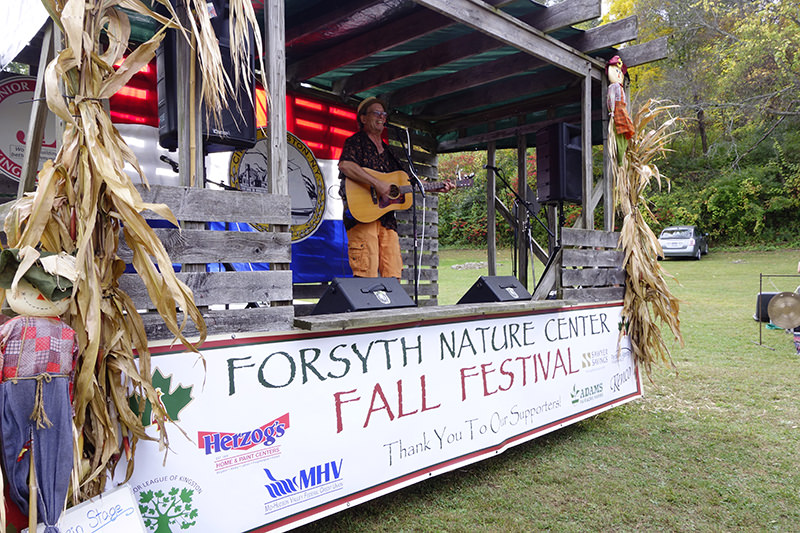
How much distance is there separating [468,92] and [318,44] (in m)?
1.70

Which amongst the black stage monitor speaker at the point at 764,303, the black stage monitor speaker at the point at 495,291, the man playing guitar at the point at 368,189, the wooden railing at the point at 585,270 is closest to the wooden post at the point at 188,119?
the man playing guitar at the point at 368,189

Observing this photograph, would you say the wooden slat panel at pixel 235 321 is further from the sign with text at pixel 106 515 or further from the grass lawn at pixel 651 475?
the grass lawn at pixel 651 475

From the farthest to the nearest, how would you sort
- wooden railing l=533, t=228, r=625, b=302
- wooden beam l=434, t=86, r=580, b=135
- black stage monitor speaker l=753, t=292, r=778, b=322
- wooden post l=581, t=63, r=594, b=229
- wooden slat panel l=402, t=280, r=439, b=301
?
black stage monitor speaker l=753, t=292, r=778, b=322, wooden slat panel l=402, t=280, r=439, b=301, wooden beam l=434, t=86, r=580, b=135, wooden post l=581, t=63, r=594, b=229, wooden railing l=533, t=228, r=625, b=302

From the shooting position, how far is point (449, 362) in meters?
3.10

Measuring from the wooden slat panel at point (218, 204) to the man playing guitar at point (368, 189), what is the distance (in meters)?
1.69

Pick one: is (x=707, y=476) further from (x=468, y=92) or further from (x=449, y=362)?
(x=468, y=92)

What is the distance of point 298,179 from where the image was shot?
15.6 ft

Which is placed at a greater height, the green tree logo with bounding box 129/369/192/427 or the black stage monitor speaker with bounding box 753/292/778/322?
the green tree logo with bounding box 129/369/192/427

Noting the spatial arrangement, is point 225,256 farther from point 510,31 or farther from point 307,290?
point 307,290

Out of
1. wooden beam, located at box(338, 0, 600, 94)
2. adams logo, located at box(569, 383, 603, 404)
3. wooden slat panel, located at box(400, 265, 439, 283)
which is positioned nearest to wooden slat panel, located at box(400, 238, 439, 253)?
wooden slat panel, located at box(400, 265, 439, 283)

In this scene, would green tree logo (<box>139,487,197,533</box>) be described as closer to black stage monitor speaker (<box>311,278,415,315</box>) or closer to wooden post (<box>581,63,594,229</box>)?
black stage monitor speaker (<box>311,278,415,315</box>)

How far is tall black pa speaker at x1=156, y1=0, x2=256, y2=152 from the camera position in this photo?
2.63 meters

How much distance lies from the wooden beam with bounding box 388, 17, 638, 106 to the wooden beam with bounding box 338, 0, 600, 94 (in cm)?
50

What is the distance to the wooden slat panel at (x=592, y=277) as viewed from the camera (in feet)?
13.4
